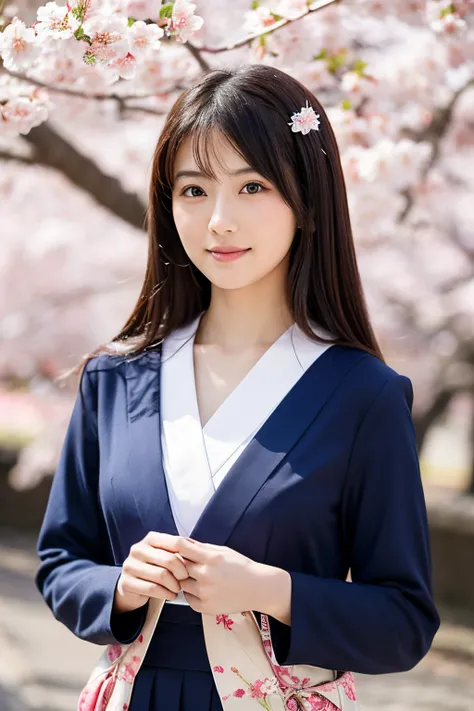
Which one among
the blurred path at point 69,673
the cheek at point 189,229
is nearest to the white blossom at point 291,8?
the cheek at point 189,229

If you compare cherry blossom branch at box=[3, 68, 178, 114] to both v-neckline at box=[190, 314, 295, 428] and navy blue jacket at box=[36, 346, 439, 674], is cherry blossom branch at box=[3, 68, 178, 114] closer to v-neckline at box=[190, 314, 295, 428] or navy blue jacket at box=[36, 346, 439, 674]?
v-neckline at box=[190, 314, 295, 428]

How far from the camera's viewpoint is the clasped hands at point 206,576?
176 cm

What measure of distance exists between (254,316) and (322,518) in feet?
1.65

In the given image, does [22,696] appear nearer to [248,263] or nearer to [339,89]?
[339,89]

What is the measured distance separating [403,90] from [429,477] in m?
11.8

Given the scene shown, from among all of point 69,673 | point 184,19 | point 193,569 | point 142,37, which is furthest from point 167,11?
point 69,673

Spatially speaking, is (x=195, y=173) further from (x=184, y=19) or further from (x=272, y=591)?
(x=272, y=591)

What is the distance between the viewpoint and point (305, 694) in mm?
1887

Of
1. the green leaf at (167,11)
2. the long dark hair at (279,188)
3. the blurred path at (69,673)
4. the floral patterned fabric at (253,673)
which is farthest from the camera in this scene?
the blurred path at (69,673)

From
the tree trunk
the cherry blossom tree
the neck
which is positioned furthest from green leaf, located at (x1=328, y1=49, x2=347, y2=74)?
the tree trunk

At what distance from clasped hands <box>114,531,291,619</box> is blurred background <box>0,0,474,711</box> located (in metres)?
1.04

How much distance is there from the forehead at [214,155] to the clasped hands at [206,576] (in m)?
0.70

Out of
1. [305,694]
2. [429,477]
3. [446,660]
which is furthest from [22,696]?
[429,477]

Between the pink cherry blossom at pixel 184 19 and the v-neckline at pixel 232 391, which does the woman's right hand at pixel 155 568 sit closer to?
the v-neckline at pixel 232 391
